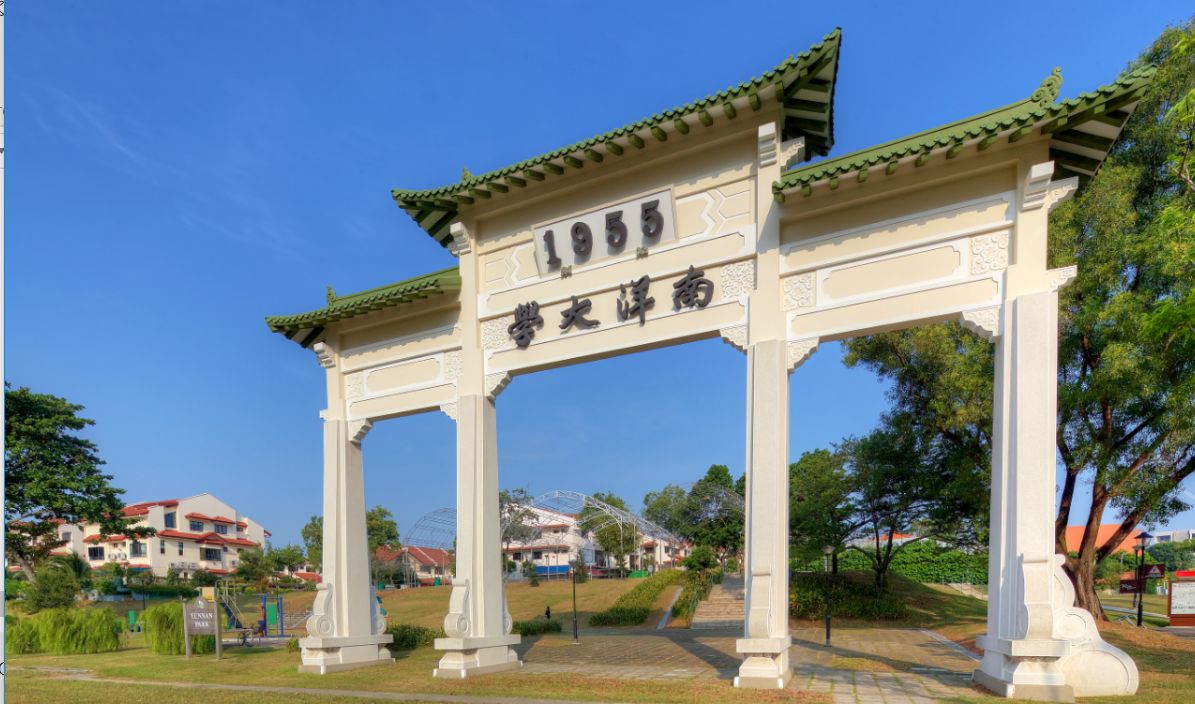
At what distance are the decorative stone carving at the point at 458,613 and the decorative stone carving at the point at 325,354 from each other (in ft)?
15.7

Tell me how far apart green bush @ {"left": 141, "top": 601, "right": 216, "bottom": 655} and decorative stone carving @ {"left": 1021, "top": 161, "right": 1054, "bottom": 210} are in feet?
54.3

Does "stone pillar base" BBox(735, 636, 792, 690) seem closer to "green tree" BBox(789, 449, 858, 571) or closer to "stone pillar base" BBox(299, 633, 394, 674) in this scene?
"stone pillar base" BBox(299, 633, 394, 674)

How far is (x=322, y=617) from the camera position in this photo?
11695 millimetres

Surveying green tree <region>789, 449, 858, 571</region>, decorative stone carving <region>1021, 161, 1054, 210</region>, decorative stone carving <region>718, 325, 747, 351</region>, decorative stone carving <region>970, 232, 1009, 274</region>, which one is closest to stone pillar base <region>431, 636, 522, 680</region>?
decorative stone carving <region>718, 325, 747, 351</region>

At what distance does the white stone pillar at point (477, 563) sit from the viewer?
10.2 meters

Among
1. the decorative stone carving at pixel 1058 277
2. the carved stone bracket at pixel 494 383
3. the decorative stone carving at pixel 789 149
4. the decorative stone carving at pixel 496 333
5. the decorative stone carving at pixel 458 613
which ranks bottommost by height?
the decorative stone carving at pixel 458 613

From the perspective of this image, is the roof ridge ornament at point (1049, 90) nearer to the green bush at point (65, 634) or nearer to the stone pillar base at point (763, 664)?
the stone pillar base at point (763, 664)

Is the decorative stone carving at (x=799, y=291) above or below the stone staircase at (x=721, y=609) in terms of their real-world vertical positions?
above

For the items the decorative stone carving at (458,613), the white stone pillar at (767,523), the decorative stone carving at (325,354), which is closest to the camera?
the white stone pillar at (767,523)

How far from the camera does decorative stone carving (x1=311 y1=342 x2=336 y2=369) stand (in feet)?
42.2

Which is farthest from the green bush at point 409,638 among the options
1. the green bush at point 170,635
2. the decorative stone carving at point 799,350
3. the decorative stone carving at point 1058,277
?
the decorative stone carving at point 1058,277

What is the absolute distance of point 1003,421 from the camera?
25.8ft

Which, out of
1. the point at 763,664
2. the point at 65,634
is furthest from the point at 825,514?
the point at 65,634

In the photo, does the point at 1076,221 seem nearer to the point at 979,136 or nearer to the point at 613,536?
the point at 979,136
